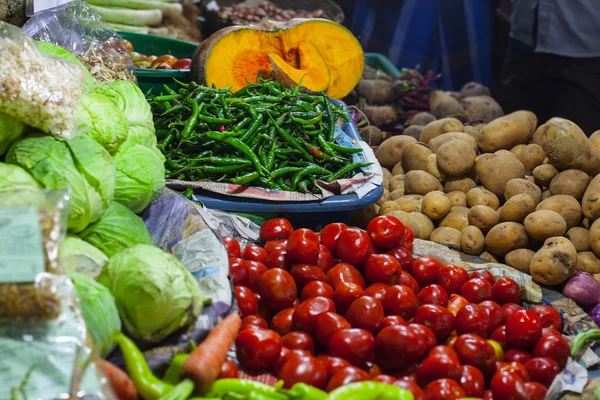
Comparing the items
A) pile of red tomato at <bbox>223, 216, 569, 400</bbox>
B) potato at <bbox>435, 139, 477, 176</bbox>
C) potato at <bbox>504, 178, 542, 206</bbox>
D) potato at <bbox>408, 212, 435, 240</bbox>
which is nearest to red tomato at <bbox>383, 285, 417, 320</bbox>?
pile of red tomato at <bbox>223, 216, 569, 400</bbox>

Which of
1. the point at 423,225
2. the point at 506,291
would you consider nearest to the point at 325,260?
the point at 506,291

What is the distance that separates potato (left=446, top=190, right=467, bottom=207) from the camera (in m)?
3.55

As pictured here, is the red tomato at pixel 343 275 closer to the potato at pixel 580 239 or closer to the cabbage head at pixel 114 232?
the cabbage head at pixel 114 232

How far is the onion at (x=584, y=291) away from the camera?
9.30 ft

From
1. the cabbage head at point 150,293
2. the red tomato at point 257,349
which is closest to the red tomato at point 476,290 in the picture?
the red tomato at point 257,349

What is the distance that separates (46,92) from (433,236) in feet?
7.04

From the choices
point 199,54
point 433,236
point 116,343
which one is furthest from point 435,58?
point 116,343

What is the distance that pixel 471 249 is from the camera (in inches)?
126

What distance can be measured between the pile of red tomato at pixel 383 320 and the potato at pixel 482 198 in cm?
98

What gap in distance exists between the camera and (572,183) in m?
3.28

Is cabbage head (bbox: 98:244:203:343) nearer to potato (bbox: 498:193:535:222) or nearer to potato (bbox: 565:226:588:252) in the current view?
potato (bbox: 498:193:535:222)

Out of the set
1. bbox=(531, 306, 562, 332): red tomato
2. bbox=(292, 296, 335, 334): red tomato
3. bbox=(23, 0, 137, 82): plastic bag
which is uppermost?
bbox=(23, 0, 137, 82): plastic bag

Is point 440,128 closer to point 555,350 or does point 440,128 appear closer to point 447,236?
point 447,236

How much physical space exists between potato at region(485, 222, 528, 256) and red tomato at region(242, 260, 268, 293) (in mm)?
1435
